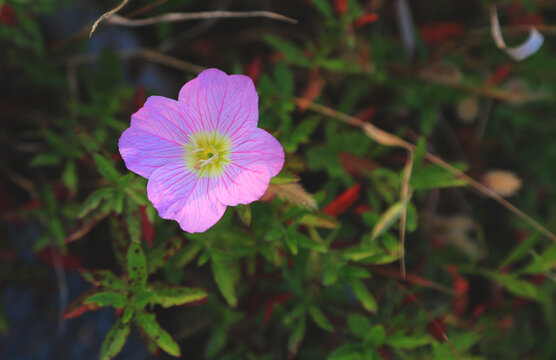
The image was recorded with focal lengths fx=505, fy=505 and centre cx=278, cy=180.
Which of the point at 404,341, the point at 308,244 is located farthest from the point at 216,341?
the point at 404,341

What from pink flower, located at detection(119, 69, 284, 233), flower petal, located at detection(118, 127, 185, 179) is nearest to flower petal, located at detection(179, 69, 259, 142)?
pink flower, located at detection(119, 69, 284, 233)

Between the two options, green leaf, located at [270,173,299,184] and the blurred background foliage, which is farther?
the blurred background foliage

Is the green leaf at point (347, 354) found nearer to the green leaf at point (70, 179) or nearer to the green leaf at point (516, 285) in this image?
the green leaf at point (516, 285)

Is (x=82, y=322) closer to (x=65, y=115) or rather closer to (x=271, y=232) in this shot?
(x=65, y=115)

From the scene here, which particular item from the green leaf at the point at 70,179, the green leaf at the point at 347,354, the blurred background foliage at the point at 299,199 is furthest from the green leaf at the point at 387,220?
the green leaf at the point at 70,179

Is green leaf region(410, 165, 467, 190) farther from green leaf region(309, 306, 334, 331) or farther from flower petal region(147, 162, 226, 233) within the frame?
flower petal region(147, 162, 226, 233)

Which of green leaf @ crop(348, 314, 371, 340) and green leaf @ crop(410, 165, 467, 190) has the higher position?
green leaf @ crop(410, 165, 467, 190)

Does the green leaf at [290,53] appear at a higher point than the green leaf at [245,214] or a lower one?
higher
